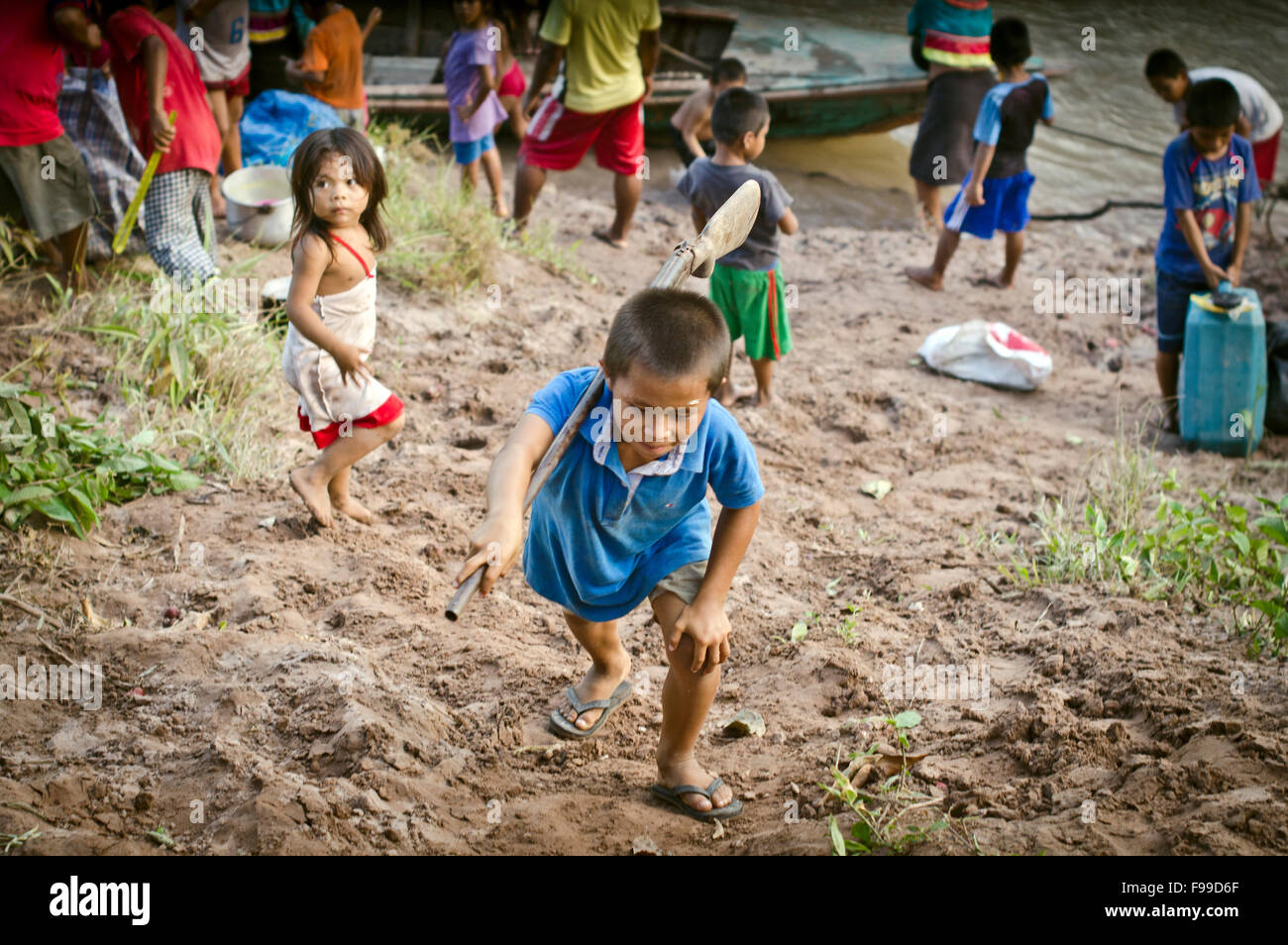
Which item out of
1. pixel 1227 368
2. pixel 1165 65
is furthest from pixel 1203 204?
pixel 1165 65

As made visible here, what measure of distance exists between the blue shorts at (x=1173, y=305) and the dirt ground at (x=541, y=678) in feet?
1.99

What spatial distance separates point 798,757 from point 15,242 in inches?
157

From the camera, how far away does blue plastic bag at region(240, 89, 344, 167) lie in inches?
235

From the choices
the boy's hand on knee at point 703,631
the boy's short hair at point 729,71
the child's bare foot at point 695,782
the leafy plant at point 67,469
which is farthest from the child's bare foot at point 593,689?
the boy's short hair at point 729,71

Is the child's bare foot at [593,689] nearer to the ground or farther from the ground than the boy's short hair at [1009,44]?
nearer to the ground

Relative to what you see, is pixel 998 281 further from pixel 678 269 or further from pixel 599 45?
pixel 678 269

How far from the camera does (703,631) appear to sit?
219 cm

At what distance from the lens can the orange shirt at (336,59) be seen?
6055mm

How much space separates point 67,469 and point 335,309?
961 mm

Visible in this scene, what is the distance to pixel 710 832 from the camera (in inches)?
95.7

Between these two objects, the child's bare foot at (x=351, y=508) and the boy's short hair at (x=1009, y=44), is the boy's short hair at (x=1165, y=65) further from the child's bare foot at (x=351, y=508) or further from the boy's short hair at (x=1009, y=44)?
the child's bare foot at (x=351, y=508)

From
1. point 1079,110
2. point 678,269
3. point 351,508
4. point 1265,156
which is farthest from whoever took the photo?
point 1079,110

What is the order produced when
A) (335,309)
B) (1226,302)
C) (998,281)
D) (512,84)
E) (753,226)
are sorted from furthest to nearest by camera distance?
1. (512,84)
2. (998,281)
3. (1226,302)
4. (753,226)
5. (335,309)

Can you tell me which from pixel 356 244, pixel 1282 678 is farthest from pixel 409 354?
pixel 1282 678
